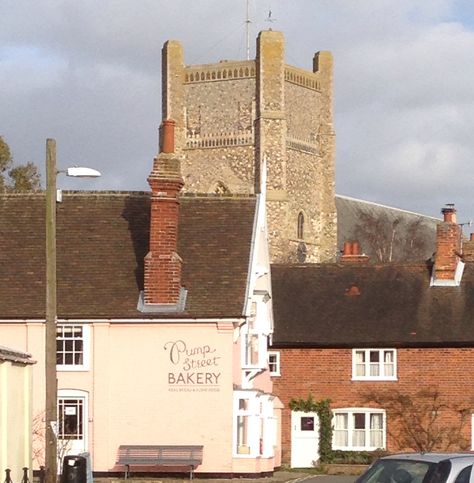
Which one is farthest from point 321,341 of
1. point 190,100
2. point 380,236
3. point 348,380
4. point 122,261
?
point 190,100

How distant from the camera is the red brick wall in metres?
47.0

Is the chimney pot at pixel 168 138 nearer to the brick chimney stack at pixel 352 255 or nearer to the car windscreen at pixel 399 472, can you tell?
the brick chimney stack at pixel 352 255

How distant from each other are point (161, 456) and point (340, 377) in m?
11.4

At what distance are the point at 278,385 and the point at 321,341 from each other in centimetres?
201

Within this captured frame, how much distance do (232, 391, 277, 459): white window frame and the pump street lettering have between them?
74 cm

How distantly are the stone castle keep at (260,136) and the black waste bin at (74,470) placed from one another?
94.3 m

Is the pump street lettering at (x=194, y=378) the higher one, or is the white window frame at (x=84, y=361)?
the white window frame at (x=84, y=361)

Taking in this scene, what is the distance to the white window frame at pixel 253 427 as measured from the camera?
38.7 metres

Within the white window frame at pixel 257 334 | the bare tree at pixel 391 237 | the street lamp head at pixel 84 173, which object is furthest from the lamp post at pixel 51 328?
the bare tree at pixel 391 237

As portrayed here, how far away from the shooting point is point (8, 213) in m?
42.0

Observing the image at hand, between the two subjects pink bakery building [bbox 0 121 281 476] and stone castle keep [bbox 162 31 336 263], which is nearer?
pink bakery building [bbox 0 121 281 476]

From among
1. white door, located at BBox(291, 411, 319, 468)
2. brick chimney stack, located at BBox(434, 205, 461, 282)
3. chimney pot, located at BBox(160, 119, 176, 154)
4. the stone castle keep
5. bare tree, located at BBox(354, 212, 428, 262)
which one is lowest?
white door, located at BBox(291, 411, 319, 468)

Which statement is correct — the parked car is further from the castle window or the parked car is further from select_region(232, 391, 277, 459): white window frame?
the castle window

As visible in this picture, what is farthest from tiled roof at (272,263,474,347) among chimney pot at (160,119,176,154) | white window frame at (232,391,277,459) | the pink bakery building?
chimney pot at (160,119,176,154)
